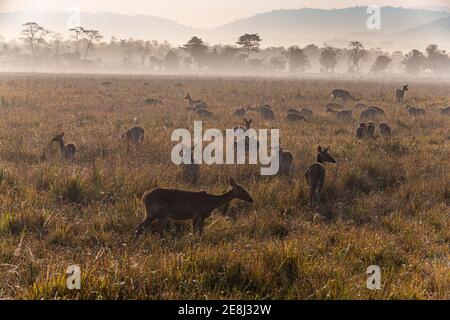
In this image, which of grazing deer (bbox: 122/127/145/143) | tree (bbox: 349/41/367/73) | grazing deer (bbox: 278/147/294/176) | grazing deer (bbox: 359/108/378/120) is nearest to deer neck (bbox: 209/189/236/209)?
grazing deer (bbox: 278/147/294/176)

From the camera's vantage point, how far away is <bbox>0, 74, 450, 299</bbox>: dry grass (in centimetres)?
464

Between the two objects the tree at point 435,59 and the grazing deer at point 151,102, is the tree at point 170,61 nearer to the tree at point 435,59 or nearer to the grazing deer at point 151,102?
the tree at point 435,59

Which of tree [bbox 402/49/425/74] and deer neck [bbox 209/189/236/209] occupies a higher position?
tree [bbox 402/49/425/74]

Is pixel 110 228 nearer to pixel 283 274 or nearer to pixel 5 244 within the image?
pixel 5 244

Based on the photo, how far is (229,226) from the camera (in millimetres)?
6719

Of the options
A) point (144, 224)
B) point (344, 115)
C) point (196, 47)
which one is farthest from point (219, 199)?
point (196, 47)

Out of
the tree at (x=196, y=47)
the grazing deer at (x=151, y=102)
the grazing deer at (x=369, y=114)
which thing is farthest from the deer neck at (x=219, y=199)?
the tree at (x=196, y=47)

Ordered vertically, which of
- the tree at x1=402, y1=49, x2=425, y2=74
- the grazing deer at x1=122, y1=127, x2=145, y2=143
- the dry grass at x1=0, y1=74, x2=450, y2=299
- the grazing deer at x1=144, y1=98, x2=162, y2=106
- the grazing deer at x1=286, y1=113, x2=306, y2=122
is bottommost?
the dry grass at x1=0, y1=74, x2=450, y2=299

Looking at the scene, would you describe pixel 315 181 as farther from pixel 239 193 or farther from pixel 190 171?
pixel 190 171

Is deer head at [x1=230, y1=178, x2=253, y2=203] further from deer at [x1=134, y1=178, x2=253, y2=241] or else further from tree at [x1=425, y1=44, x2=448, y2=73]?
tree at [x1=425, y1=44, x2=448, y2=73]

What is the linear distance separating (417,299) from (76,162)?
8448 mm

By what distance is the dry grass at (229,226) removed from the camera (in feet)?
15.2

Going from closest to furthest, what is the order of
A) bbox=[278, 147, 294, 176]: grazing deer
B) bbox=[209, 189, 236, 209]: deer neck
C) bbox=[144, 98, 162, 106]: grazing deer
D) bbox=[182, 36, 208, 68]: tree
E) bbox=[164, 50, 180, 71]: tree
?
bbox=[209, 189, 236, 209]: deer neck
bbox=[278, 147, 294, 176]: grazing deer
bbox=[144, 98, 162, 106]: grazing deer
bbox=[182, 36, 208, 68]: tree
bbox=[164, 50, 180, 71]: tree

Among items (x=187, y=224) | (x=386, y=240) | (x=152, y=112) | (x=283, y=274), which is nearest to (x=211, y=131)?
(x=152, y=112)
